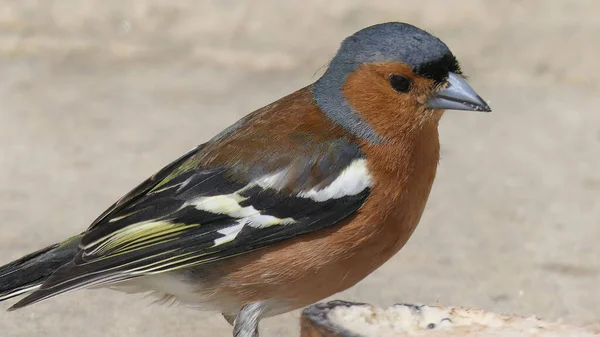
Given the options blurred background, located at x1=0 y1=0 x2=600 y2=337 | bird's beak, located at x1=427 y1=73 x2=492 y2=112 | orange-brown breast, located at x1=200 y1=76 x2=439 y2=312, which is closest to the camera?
orange-brown breast, located at x1=200 y1=76 x2=439 y2=312

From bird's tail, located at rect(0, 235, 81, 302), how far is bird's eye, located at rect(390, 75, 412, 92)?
1.34m

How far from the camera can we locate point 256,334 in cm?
490

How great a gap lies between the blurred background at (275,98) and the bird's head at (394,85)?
142cm

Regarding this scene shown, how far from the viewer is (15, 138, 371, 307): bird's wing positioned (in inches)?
184

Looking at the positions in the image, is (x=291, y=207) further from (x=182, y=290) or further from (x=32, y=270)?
(x=32, y=270)

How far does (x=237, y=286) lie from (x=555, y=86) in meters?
5.00

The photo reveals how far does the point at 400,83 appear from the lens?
483cm

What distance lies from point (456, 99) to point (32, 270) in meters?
1.72

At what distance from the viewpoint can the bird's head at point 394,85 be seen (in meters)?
4.77

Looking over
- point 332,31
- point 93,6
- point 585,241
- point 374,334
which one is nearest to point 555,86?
point 332,31

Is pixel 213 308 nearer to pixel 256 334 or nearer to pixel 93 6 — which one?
pixel 256 334

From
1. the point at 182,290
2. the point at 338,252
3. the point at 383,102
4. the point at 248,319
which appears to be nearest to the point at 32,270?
the point at 182,290

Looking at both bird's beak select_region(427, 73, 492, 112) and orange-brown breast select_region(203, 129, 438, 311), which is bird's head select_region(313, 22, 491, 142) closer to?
bird's beak select_region(427, 73, 492, 112)

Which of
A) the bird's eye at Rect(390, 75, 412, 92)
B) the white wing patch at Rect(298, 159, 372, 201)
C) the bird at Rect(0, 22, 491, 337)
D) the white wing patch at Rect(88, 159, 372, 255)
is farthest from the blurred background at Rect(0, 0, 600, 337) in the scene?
the bird's eye at Rect(390, 75, 412, 92)
